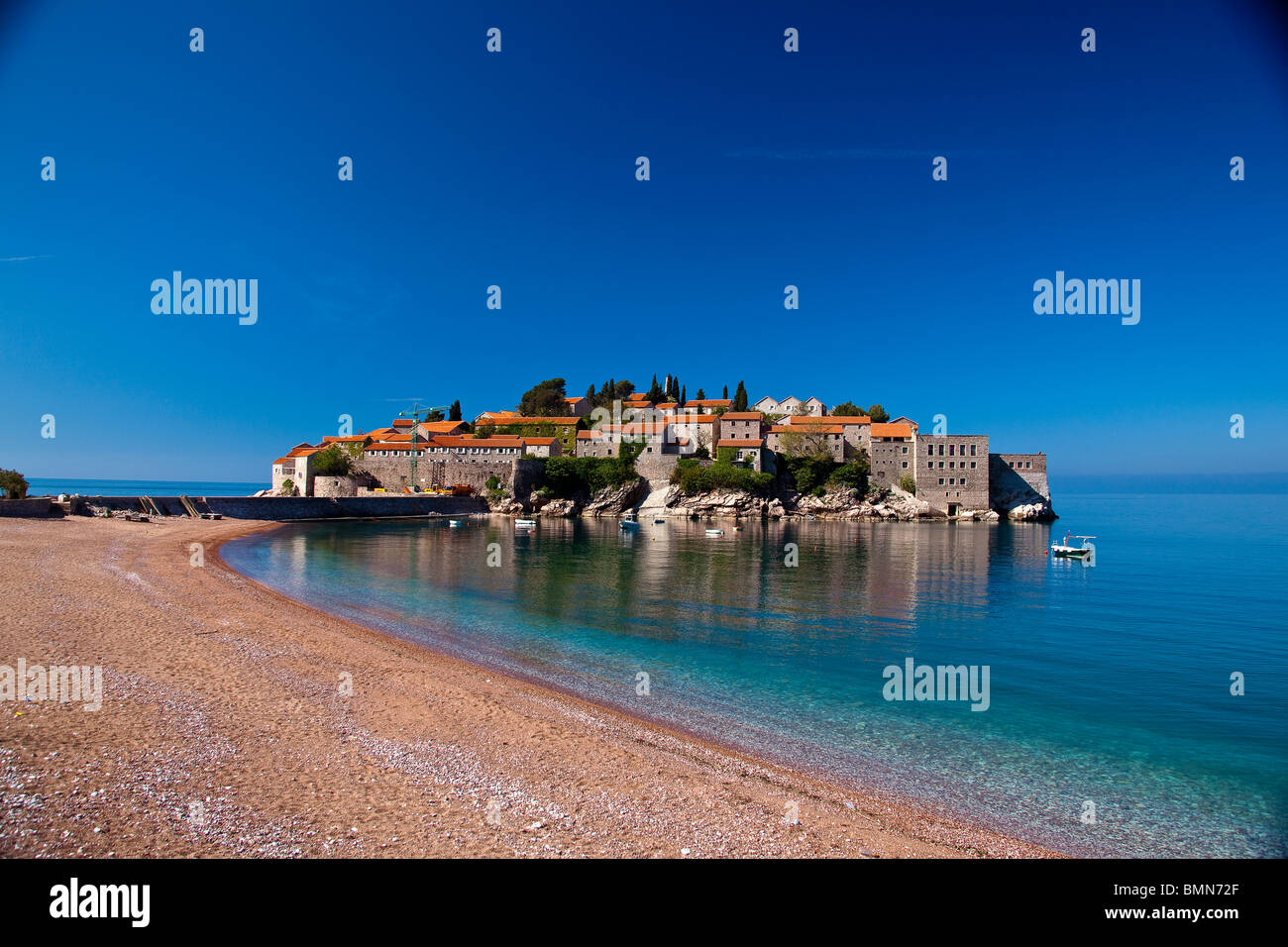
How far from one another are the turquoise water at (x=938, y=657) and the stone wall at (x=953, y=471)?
36.2 m

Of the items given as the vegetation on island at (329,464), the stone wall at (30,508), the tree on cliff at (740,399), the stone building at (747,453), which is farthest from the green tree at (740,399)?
the stone wall at (30,508)

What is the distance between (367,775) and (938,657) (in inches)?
476

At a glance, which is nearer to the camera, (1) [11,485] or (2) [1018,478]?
(1) [11,485]

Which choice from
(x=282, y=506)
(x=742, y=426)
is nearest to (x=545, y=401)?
(x=742, y=426)

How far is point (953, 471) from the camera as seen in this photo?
69188 mm

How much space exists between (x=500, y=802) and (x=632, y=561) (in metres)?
25.3

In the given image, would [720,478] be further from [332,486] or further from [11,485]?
[11,485]
